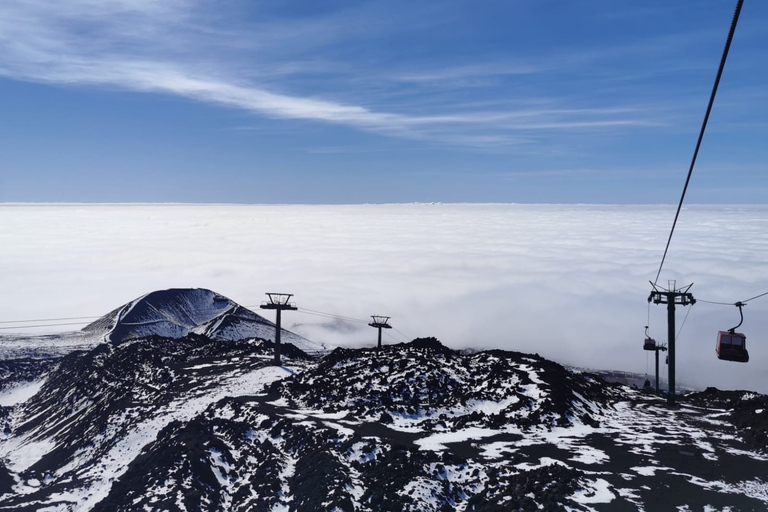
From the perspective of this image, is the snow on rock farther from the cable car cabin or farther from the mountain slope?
the cable car cabin

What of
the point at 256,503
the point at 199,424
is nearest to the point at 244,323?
the point at 199,424

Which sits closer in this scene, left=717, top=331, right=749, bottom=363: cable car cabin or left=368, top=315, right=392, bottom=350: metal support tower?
left=717, top=331, right=749, bottom=363: cable car cabin

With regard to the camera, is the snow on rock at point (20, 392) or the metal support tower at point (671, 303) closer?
the metal support tower at point (671, 303)

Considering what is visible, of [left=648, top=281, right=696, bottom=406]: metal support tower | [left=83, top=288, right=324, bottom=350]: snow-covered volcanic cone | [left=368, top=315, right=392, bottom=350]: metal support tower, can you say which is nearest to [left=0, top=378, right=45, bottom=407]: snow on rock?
[left=83, top=288, right=324, bottom=350]: snow-covered volcanic cone

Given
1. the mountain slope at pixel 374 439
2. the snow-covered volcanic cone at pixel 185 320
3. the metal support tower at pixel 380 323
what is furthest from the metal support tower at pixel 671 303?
the snow-covered volcanic cone at pixel 185 320

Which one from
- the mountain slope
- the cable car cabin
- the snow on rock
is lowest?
the snow on rock

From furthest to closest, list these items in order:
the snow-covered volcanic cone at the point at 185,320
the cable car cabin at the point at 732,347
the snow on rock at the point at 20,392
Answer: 1. the snow-covered volcanic cone at the point at 185,320
2. the snow on rock at the point at 20,392
3. the cable car cabin at the point at 732,347

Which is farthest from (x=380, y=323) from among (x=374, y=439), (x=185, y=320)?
(x=185, y=320)

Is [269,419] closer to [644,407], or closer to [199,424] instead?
[199,424]

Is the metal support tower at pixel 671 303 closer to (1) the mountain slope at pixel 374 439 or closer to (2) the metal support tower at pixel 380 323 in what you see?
(1) the mountain slope at pixel 374 439
